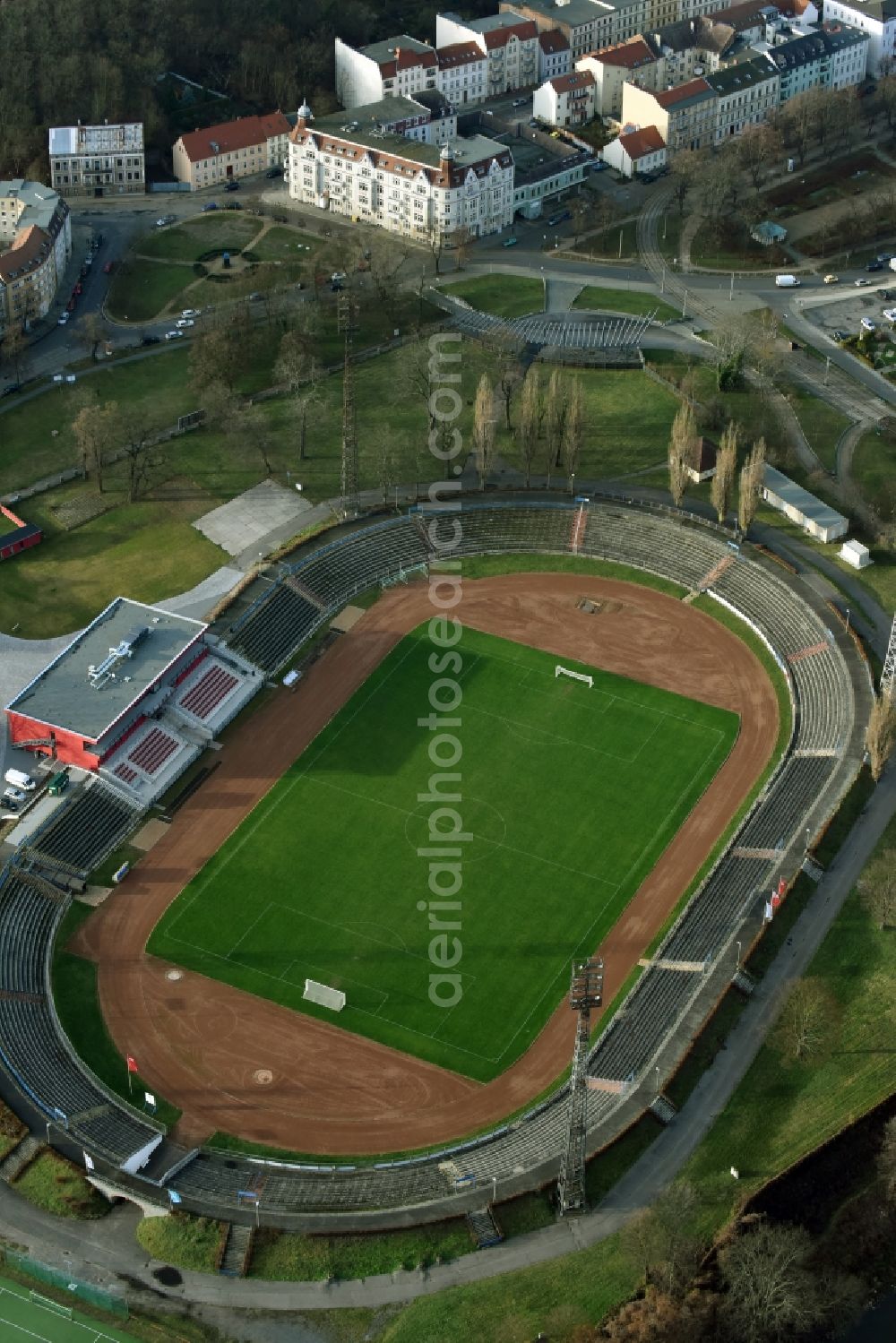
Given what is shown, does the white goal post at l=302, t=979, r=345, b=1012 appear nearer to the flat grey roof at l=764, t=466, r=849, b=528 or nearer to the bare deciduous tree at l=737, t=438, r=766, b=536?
the bare deciduous tree at l=737, t=438, r=766, b=536

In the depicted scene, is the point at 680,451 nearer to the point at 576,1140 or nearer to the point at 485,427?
the point at 485,427

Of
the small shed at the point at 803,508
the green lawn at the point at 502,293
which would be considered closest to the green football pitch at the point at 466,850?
the small shed at the point at 803,508

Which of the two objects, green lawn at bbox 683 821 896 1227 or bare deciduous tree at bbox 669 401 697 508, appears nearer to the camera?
green lawn at bbox 683 821 896 1227

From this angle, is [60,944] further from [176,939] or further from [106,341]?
[106,341]

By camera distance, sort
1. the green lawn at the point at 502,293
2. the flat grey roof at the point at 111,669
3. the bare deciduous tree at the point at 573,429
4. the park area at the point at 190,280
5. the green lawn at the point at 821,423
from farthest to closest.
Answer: the park area at the point at 190,280
the green lawn at the point at 502,293
the green lawn at the point at 821,423
the bare deciduous tree at the point at 573,429
the flat grey roof at the point at 111,669

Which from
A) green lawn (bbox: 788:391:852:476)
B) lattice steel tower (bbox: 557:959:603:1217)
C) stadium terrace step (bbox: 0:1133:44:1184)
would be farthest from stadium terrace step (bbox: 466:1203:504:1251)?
green lawn (bbox: 788:391:852:476)

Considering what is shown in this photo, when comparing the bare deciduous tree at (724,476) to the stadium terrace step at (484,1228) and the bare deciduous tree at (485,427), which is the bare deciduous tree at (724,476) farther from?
the stadium terrace step at (484,1228)

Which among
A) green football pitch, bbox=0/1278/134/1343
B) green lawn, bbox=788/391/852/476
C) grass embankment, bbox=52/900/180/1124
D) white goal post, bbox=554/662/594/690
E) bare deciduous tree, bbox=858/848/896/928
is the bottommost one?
green football pitch, bbox=0/1278/134/1343
